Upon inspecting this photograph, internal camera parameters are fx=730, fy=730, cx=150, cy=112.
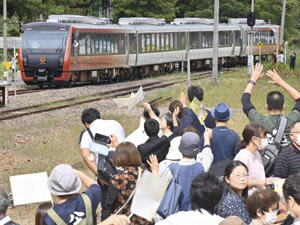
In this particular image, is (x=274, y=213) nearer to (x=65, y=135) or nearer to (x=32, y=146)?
(x=32, y=146)

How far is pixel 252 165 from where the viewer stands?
6.91m

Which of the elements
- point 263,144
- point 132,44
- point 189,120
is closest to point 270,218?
point 263,144

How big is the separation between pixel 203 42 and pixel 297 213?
4091 centimetres

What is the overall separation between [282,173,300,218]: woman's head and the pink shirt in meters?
1.65

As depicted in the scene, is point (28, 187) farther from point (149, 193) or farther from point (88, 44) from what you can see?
point (88, 44)

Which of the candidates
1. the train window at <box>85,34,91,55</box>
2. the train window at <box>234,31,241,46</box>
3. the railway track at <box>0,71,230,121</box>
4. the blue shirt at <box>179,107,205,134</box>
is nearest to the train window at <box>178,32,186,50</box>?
the train window at <box>234,31,241,46</box>

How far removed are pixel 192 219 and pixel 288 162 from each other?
76.2 inches

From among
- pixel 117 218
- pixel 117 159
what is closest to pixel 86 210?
pixel 117 218

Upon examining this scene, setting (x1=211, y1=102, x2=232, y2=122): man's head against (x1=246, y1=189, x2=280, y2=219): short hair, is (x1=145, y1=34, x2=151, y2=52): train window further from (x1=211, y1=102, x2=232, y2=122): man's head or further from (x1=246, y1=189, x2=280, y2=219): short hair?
(x1=246, y1=189, x2=280, y2=219): short hair

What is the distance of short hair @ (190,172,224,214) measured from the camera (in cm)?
518

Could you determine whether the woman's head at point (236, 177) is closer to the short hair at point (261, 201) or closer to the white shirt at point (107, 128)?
the short hair at point (261, 201)

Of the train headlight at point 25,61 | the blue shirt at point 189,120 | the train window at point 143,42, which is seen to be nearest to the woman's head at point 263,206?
the blue shirt at point 189,120

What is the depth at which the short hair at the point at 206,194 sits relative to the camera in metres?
5.18

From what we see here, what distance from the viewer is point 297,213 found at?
503 centimetres
